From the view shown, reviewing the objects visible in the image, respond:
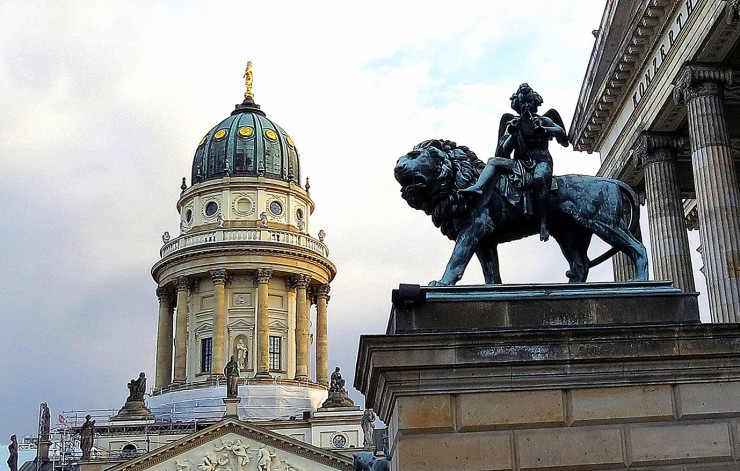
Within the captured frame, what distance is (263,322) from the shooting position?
8019 centimetres

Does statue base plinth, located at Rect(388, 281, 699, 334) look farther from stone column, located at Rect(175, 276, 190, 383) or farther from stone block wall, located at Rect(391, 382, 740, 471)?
stone column, located at Rect(175, 276, 190, 383)

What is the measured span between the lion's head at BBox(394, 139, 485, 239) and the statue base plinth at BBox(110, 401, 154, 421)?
68335 mm

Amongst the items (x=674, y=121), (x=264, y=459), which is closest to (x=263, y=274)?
(x=264, y=459)

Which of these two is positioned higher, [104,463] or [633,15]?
[633,15]

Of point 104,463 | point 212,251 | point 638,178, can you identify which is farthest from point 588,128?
point 212,251

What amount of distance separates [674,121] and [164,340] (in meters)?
64.4

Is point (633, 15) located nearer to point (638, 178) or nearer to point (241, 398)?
point (638, 178)

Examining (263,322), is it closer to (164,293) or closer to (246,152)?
(164,293)

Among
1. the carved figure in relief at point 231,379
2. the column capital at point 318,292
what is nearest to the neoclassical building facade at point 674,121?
the carved figure in relief at point 231,379

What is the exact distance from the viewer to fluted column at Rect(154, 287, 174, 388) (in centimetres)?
8200

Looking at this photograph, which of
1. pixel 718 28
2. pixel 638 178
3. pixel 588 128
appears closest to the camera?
pixel 718 28

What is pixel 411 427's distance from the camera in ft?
27.5

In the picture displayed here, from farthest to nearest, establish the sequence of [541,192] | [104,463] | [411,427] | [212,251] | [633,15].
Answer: [212,251]
[104,463]
[633,15]
[541,192]
[411,427]

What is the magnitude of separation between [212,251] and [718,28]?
2518 inches
